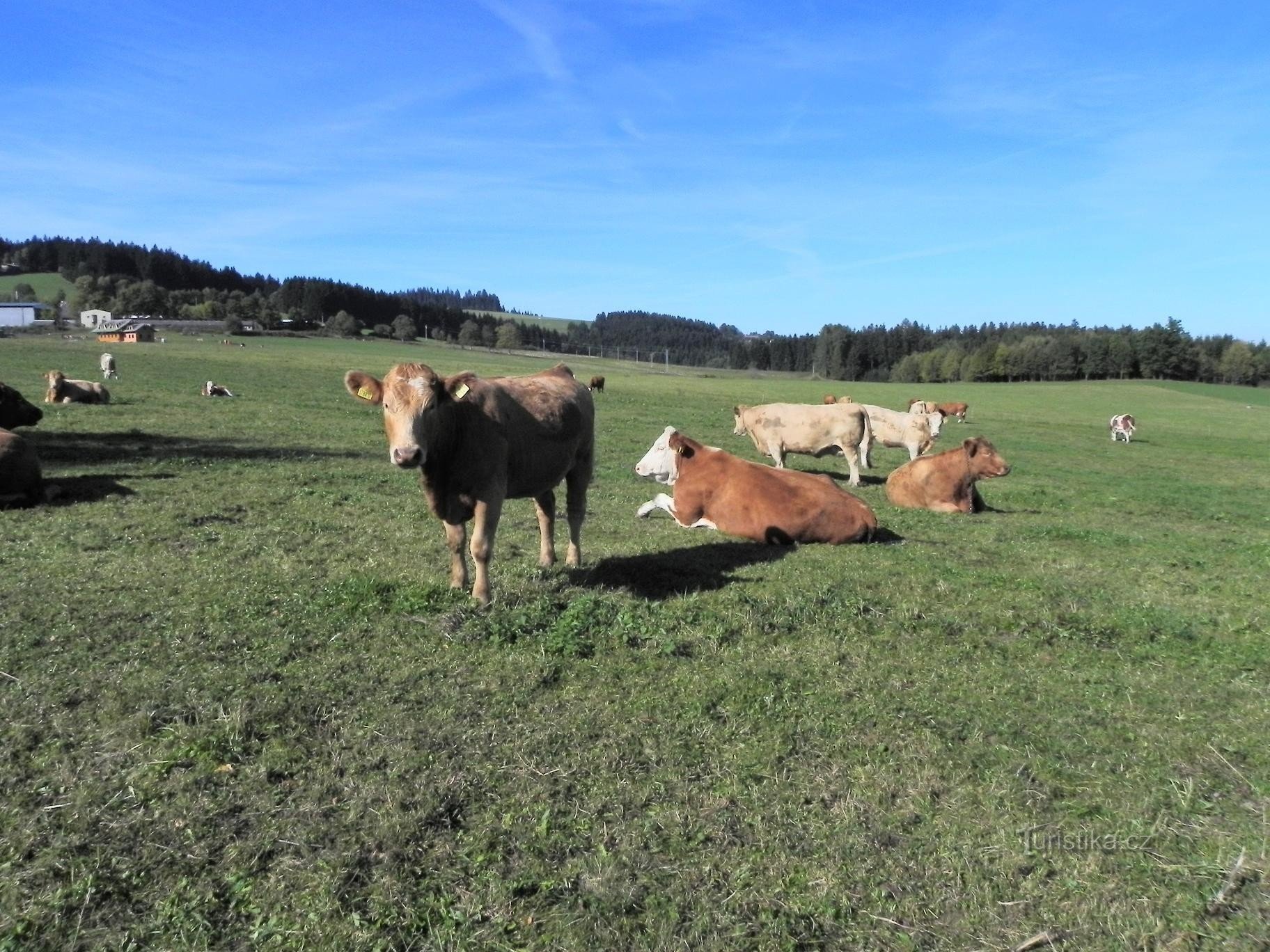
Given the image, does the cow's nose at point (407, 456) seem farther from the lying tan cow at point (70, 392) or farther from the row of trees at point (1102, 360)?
the row of trees at point (1102, 360)

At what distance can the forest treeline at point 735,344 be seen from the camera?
123 metres

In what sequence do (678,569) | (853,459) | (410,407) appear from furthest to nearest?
(853,459) < (678,569) < (410,407)

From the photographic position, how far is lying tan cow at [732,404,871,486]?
19.7 m

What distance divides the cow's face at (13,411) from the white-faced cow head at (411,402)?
1240cm

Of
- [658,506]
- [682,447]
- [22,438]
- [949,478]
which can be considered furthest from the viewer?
[949,478]

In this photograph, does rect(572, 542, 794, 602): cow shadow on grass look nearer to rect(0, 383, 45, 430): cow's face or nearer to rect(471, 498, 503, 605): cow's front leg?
rect(471, 498, 503, 605): cow's front leg

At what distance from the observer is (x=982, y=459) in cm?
1555

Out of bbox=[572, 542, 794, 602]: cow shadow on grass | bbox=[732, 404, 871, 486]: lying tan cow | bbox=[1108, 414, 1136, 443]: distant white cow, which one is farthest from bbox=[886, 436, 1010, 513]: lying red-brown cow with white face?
bbox=[1108, 414, 1136, 443]: distant white cow

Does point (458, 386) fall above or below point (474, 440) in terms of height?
above

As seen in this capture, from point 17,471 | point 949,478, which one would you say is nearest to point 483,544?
point 17,471

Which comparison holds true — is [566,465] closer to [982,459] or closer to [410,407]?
[410,407]

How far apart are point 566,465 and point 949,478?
9186mm

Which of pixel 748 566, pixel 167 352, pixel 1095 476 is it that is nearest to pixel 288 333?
pixel 167 352

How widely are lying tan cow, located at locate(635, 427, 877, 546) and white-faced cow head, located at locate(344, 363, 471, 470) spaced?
524 cm
